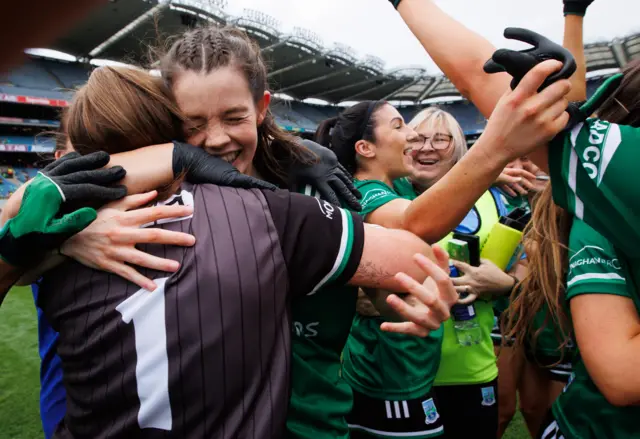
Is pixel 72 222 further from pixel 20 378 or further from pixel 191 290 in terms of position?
pixel 20 378

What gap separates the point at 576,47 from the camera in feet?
3.12

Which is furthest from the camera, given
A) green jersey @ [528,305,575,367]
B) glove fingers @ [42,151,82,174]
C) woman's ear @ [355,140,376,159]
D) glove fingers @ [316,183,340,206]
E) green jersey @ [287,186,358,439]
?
woman's ear @ [355,140,376,159]

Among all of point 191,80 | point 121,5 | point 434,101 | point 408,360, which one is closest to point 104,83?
point 191,80

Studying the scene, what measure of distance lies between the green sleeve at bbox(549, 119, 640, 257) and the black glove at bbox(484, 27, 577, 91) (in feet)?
0.52

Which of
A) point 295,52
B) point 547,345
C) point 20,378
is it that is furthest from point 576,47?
point 295,52

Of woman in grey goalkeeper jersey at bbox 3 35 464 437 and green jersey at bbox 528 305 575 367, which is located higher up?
woman in grey goalkeeper jersey at bbox 3 35 464 437

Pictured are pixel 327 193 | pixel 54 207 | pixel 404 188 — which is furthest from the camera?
pixel 404 188

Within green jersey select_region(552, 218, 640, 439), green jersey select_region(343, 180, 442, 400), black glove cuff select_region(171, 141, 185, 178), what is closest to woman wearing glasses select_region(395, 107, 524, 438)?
green jersey select_region(343, 180, 442, 400)

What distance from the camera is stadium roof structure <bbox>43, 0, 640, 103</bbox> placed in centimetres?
1966

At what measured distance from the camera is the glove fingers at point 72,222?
2.93 ft

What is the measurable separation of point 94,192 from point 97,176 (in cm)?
4

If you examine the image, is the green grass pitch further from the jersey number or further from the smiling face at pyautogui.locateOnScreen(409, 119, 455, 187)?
the jersey number

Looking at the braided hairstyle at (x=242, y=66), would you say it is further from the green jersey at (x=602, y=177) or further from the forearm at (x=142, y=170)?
the green jersey at (x=602, y=177)

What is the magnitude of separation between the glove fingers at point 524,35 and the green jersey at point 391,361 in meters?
1.04
